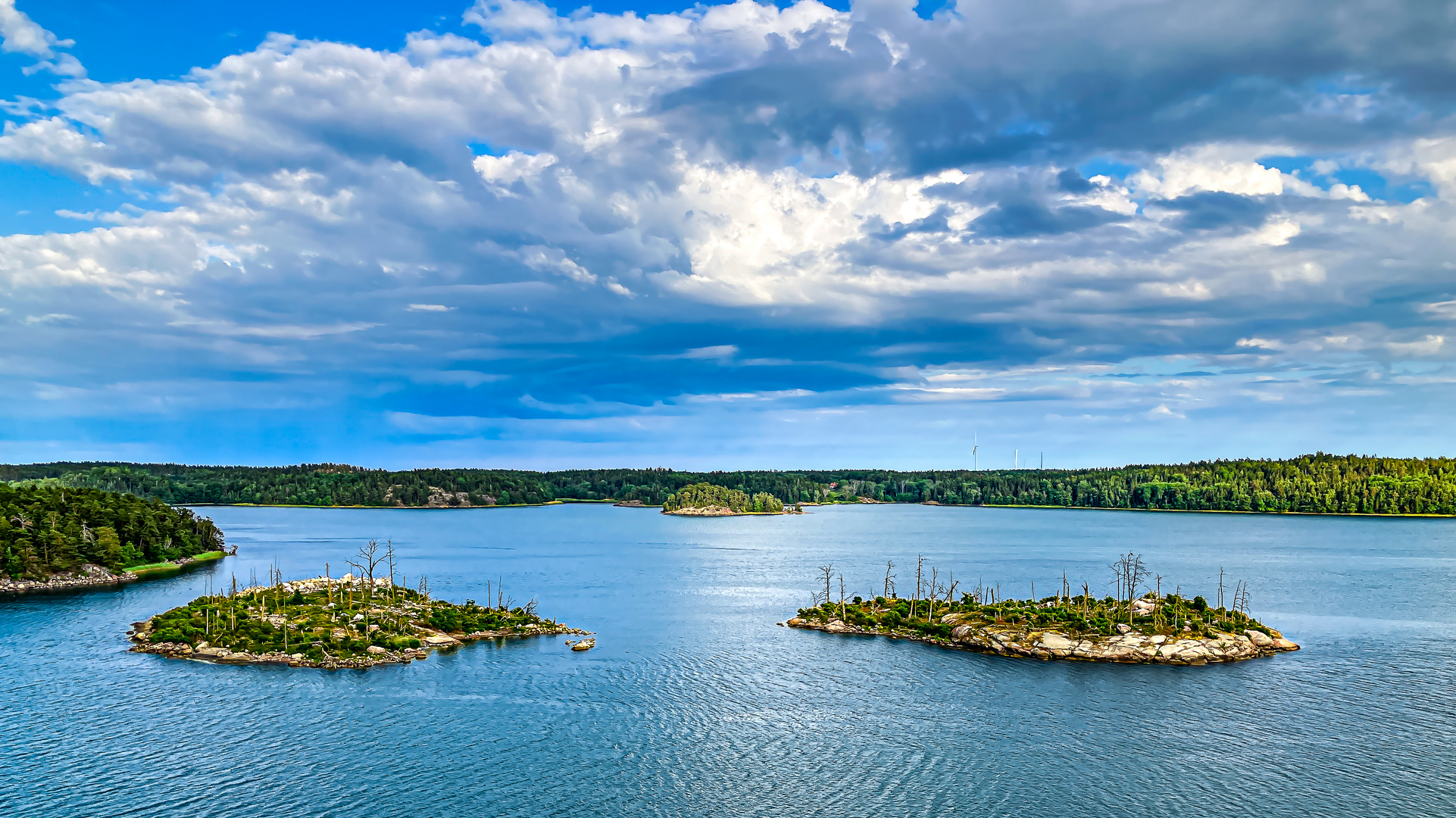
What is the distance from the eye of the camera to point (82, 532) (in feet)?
457

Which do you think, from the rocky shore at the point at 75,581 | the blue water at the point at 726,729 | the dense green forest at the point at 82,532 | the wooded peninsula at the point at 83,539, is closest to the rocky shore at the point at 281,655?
the blue water at the point at 726,729

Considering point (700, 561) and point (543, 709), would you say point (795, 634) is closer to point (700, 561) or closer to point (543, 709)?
point (543, 709)

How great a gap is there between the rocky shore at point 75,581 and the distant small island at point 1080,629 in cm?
10789

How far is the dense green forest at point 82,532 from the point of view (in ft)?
419

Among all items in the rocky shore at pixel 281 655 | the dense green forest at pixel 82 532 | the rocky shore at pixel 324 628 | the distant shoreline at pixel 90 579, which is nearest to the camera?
the rocky shore at pixel 281 655

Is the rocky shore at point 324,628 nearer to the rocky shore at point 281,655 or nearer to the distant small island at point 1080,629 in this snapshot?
the rocky shore at point 281,655

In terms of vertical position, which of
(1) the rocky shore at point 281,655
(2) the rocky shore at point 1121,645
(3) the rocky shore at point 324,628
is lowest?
(1) the rocky shore at point 281,655

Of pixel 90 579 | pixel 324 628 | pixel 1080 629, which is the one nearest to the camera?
pixel 324 628

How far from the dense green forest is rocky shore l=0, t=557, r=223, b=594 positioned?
4.12 ft

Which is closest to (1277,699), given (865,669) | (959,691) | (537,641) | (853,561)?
(959,691)

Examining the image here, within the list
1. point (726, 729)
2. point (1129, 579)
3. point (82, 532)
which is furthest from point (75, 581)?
point (1129, 579)

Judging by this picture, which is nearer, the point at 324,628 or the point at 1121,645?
the point at 1121,645

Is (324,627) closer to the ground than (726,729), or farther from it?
farther from it

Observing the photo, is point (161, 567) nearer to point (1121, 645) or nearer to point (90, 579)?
point (90, 579)
